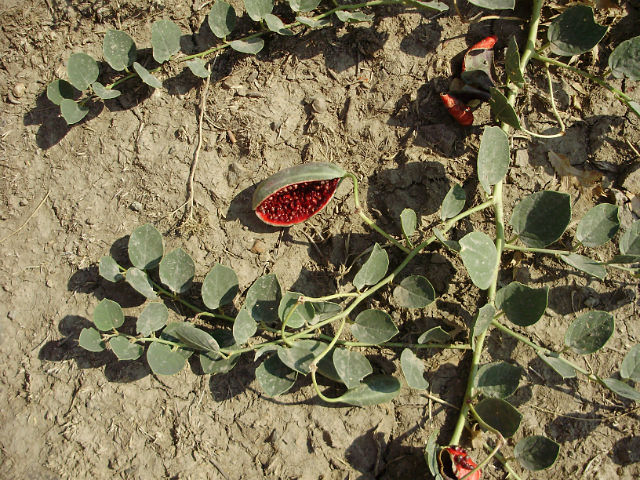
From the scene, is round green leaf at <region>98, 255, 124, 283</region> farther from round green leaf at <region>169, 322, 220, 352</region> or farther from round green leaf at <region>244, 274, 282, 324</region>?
round green leaf at <region>244, 274, 282, 324</region>

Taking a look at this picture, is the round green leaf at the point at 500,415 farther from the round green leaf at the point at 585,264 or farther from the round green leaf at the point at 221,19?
the round green leaf at the point at 221,19

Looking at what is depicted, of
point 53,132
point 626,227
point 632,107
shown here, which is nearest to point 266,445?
point 53,132

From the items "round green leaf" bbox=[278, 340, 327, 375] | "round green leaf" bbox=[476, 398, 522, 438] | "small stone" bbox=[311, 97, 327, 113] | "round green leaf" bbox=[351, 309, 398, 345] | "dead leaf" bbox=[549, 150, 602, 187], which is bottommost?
"round green leaf" bbox=[476, 398, 522, 438]

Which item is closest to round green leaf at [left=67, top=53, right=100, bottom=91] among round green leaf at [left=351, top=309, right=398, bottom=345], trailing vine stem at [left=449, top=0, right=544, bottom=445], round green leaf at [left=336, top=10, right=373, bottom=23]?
round green leaf at [left=336, top=10, right=373, bottom=23]

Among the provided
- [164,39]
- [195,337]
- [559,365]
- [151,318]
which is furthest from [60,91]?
[559,365]

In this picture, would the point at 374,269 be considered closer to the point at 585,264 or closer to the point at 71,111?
the point at 585,264

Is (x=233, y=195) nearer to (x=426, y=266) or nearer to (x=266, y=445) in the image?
(x=426, y=266)

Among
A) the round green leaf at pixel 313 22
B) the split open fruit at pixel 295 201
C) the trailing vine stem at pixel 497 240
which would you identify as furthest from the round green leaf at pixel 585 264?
the round green leaf at pixel 313 22
